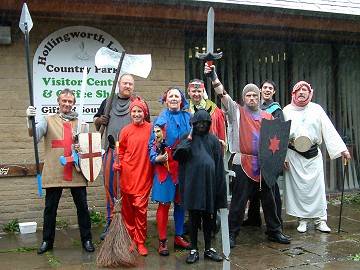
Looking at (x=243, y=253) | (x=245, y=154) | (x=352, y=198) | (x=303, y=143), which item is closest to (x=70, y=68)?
(x=245, y=154)

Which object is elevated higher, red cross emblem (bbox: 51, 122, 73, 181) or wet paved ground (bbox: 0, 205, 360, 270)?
red cross emblem (bbox: 51, 122, 73, 181)

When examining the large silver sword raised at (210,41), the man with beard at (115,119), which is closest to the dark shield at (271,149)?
the large silver sword raised at (210,41)

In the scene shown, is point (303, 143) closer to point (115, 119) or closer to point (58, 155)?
point (115, 119)

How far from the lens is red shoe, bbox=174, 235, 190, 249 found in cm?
577

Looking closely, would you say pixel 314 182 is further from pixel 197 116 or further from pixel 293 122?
pixel 197 116

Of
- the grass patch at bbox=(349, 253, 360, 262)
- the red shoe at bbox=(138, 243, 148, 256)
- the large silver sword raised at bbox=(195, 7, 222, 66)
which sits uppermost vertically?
the large silver sword raised at bbox=(195, 7, 222, 66)

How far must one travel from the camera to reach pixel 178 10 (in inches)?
264

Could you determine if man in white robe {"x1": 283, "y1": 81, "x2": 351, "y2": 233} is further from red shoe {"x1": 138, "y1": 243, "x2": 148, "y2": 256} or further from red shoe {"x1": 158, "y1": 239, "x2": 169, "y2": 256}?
red shoe {"x1": 138, "y1": 243, "x2": 148, "y2": 256}

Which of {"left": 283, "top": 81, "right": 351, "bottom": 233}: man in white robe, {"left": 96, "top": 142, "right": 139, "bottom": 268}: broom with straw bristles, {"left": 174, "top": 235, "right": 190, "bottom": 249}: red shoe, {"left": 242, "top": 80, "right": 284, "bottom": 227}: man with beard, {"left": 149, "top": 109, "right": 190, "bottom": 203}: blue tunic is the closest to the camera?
{"left": 96, "top": 142, "right": 139, "bottom": 268}: broom with straw bristles

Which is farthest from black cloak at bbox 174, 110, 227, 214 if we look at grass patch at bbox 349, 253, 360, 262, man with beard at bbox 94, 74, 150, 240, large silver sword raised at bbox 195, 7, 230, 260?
grass patch at bbox 349, 253, 360, 262

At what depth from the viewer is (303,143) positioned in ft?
21.5

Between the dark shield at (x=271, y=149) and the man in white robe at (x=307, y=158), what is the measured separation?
641 millimetres

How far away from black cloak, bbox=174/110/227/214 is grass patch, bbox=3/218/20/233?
2563mm

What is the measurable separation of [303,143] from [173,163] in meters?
1.91
